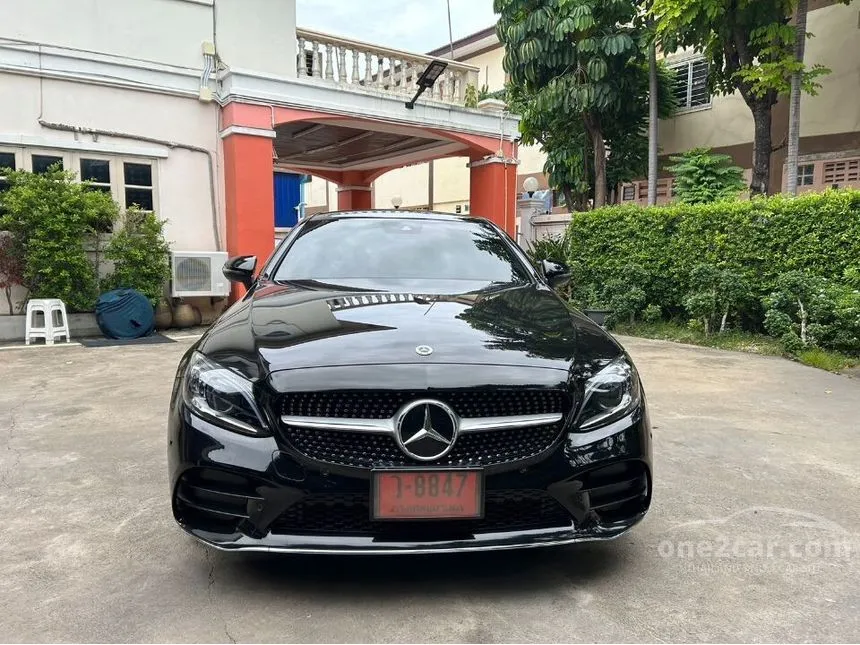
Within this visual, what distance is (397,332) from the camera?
7.27ft

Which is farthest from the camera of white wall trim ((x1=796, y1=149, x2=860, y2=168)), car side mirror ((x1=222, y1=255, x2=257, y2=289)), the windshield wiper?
white wall trim ((x1=796, y1=149, x2=860, y2=168))

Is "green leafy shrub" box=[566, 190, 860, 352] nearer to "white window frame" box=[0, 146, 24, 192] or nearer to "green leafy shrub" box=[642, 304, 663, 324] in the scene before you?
"green leafy shrub" box=[642, 304, 663, 324]

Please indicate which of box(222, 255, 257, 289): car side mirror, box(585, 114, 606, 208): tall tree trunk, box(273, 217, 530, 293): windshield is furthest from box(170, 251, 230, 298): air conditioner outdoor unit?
box(585, 114, 606, 208): tall tree trunk

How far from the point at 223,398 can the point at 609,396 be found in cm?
125

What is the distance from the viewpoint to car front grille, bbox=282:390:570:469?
1.92 metres

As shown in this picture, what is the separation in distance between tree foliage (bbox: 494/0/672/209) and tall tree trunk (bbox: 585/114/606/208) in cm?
2

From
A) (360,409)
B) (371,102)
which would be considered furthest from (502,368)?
(371,102)

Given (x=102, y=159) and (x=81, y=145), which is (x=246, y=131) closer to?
(x=102, y=159)

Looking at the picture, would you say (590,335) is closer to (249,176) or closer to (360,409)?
(360,409)

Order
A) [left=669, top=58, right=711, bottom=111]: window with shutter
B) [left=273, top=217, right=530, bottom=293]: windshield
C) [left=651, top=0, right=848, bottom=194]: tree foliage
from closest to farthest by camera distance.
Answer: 1. [left=273, top=217, right=530, bottom=293]: windshield
2. [left=651, top=0, right=848, bottom=194]: tree foliage
3. [left=669, top=58, right=711, bottom=111]: window with shutter

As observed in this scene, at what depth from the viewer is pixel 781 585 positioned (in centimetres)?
222

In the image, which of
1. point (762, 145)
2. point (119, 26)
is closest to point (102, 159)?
point (119, 26)

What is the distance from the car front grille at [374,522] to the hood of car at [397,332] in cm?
41

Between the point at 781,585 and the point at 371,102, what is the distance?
29.3ft
